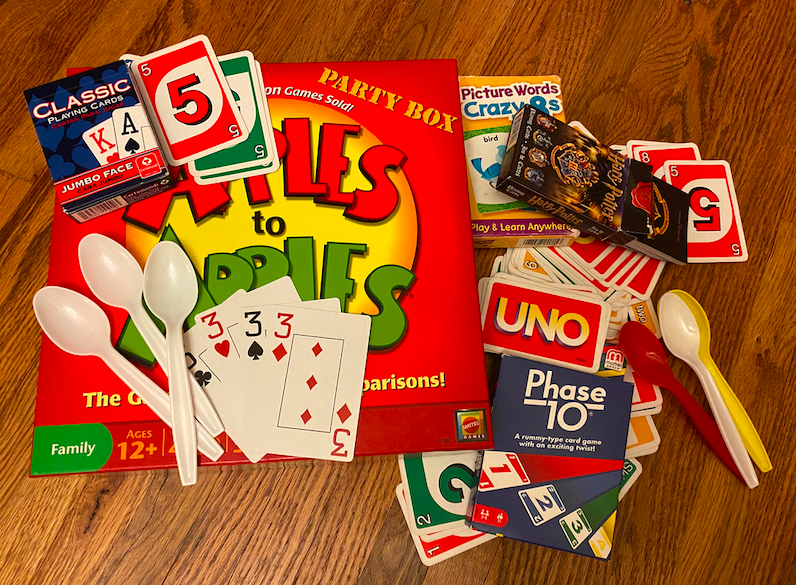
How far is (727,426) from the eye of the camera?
93 centimetres

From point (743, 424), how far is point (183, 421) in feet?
3.26

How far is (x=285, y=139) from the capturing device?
3.06ft

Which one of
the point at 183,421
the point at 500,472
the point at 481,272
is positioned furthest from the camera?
the point at 481,272

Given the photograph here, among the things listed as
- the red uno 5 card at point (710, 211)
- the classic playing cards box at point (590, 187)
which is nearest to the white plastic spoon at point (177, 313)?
the classic playing cards box at point (590, 187)

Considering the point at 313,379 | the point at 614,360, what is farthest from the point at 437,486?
the point at 614,360

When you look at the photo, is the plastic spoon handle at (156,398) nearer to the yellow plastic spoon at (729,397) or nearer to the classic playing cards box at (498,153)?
the classic playing cards box at (498,153)

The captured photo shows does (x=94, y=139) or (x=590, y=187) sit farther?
(x=590, y=187)

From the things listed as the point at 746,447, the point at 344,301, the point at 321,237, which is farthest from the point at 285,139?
the point at 746,447

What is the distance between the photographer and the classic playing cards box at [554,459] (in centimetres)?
87

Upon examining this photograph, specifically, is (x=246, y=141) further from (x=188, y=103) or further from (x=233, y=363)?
(x=233, y=363)

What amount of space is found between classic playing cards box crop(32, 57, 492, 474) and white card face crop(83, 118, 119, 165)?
0.09 metres

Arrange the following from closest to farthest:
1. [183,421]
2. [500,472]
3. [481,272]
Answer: [183,421]
[500,472]
[481,272]

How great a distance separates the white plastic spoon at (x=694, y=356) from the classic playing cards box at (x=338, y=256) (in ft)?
1.32

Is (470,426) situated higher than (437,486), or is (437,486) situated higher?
(470,426)
